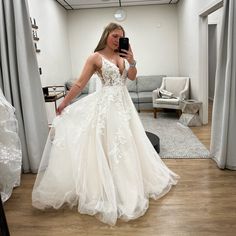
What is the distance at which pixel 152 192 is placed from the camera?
2080mm

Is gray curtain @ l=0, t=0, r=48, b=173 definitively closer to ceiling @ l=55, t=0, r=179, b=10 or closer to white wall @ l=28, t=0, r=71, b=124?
white wall @ l=28, t=0, r=71, b=124

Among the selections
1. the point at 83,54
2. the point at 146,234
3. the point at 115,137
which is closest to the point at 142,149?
the point at 115,137

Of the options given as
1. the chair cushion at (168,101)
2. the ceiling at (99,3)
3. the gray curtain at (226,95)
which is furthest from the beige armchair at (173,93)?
the gray curtain at (226,95)

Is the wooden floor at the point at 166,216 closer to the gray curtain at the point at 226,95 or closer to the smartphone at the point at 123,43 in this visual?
the gray curtain at the point at 226,95

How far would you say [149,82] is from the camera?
19.1 feet

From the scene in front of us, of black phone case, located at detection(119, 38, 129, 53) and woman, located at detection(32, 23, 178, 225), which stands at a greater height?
black phone case, located at detection(119, 38, 129, 53)

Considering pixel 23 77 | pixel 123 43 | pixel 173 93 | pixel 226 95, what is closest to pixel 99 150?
pixel 123 43

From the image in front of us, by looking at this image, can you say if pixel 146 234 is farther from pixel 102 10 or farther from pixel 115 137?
pixel 102 10

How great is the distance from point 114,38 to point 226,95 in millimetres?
1253

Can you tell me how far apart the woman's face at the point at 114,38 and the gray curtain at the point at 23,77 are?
3.35 ft

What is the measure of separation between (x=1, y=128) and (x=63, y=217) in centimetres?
87

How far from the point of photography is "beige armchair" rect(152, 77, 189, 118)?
4645 mm

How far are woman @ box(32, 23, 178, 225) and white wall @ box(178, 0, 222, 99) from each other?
2333 mm

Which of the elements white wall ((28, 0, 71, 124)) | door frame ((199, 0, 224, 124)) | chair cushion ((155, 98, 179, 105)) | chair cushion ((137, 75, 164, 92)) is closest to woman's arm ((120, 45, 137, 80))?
white wall ((28, 0, 71, 124))
